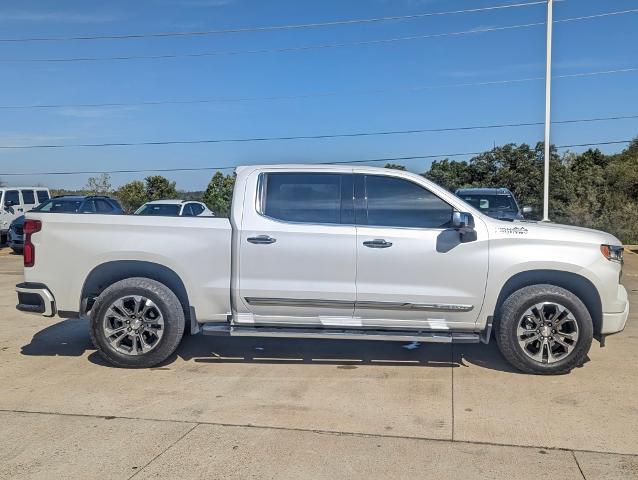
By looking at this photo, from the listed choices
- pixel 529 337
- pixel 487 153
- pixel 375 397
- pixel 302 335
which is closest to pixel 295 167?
pixel 302 335

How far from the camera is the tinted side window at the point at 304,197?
620cm

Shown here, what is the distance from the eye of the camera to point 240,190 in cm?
631

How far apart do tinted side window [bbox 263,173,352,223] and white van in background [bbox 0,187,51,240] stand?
18.0 meters

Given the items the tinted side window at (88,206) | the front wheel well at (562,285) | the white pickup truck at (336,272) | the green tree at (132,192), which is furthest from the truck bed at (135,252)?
the green tree at (132,192)

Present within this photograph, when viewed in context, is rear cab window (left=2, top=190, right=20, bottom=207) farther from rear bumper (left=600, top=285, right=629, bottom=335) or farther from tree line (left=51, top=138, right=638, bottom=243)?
rear bumper (left=600, top=285, right=629, bottom=335)

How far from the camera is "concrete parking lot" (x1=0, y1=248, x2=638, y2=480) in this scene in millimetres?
4121

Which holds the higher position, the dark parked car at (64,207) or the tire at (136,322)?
the dark parked car at (64,207)

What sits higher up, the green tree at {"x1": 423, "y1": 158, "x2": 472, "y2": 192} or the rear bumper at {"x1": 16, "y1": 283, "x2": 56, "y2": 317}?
the green tree at {"x1": 423, "y1": 158, "x2": 472, "y2": 192}

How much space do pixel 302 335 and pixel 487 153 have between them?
31912 mm

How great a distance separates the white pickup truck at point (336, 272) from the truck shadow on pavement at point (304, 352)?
56 centimetres

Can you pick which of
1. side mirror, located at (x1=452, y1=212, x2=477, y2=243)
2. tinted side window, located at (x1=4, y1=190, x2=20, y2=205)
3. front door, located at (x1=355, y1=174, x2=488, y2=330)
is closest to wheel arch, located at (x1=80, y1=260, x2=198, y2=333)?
front door, located at (x1=355, y1=174, x2=488, y2=330)

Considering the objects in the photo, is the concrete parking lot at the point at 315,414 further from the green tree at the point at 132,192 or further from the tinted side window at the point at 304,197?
the green tree at the point at 132,192

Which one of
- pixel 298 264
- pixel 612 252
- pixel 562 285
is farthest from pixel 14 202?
pixel 612 252

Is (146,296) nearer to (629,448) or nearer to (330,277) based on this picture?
(330,277)
